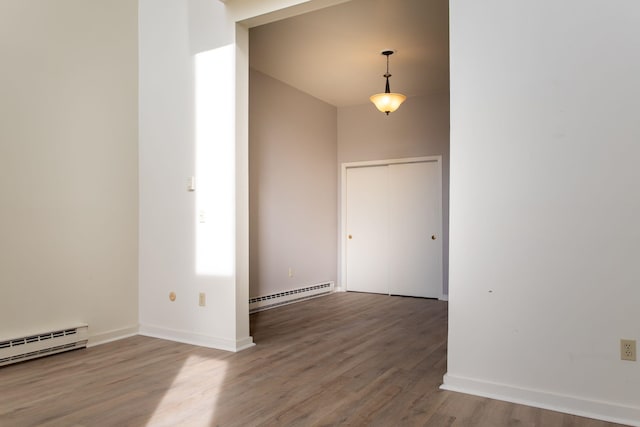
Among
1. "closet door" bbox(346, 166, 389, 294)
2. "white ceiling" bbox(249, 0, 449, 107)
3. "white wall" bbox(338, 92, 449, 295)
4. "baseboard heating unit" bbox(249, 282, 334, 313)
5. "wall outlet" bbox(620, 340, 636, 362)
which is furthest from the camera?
"closet door" bbox(346, 166, 389, 294)

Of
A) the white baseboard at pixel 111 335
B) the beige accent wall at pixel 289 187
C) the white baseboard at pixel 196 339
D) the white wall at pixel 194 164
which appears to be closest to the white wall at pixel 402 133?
the beige accent wall at pixel 289 187

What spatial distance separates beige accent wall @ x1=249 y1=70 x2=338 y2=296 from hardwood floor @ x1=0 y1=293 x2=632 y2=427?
1596 millimetres

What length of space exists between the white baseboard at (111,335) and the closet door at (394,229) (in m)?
3.67

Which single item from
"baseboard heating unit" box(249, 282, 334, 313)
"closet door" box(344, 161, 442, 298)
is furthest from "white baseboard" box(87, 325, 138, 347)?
"closet door" box(344, 161, 442, 298)

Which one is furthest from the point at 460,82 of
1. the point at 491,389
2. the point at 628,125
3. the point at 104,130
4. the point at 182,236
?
the point at 104,130

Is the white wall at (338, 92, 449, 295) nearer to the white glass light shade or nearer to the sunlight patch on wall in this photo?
the white glass light shade

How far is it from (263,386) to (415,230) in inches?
166

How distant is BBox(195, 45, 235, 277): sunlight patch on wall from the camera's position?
12.5 feet

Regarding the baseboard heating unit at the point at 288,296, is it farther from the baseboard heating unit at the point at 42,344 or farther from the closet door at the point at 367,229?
the baseboard heating unit at the point at 42,344

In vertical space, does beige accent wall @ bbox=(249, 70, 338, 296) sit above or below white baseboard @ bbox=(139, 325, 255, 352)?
above

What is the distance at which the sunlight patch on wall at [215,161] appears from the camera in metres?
3.80

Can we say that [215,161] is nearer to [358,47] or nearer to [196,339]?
[196,339]

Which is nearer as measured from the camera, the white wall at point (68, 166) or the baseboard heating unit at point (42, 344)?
the baseboard heating unit at point (42, 344)

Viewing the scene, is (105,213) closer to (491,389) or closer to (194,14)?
(194,14)
